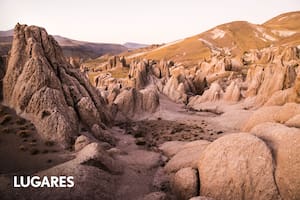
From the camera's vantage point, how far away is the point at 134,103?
5878 cm

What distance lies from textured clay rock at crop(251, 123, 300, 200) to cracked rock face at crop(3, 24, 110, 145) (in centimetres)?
2161

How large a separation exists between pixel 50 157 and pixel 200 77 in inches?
2920

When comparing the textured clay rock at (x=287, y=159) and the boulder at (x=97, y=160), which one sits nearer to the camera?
the textured clay rock at (x=287, y=159)

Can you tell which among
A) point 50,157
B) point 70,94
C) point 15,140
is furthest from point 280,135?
point 70,94

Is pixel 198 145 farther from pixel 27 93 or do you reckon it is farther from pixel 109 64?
pixel 109 64

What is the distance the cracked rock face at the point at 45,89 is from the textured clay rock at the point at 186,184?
14.3 meters

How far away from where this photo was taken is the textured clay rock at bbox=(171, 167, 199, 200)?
71.0 ft

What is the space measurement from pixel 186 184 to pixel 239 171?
4471mm

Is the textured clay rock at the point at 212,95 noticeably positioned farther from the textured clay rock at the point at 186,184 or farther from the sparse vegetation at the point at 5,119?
the textured clay rock at the point at 186,184

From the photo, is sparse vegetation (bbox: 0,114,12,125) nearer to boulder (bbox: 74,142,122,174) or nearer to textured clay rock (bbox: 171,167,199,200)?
boulder (bbox: 74,142,122,174)

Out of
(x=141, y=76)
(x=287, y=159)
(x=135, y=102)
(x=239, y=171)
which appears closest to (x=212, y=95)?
(x=135, y=102)

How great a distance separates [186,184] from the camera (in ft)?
72.0

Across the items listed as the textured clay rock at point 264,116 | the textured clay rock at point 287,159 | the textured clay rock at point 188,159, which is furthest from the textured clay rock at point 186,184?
the textured clay rock at point 264,116

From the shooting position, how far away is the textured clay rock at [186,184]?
2163cm
